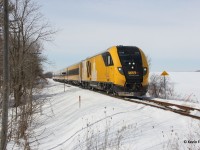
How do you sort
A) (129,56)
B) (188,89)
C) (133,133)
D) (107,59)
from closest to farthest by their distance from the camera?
1. (133,133)
2. (129,56)
3. (107,59)
4. (188,89)

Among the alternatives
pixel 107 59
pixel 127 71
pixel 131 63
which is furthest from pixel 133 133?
pixel 107 59

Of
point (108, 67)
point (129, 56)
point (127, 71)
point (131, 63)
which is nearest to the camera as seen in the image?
point (127, 71)

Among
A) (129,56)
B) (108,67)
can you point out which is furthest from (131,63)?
(108,67)

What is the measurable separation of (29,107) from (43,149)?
178 inches

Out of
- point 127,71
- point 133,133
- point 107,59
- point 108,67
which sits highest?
point 107,59

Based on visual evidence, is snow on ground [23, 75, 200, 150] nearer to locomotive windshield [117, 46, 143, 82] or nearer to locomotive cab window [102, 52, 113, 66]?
locomotive windshield [117, 46, 143, 82]

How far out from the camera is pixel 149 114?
1109 centimetres

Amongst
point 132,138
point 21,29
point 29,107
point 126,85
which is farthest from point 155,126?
point 21,29

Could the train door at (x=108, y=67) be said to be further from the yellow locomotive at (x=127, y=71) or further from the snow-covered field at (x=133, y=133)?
the snow-covered field at (x=133, y=133)

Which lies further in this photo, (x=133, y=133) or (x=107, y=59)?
(x=107, y=59)

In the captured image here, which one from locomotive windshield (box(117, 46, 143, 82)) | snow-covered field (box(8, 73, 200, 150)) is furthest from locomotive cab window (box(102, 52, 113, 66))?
snow-covered field (box(8, 73, 200, 150))

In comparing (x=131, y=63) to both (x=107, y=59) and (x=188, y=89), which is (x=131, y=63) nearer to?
(x=107, y=59)

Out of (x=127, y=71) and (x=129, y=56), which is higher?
(x=129, y=56)

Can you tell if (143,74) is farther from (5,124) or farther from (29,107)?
(5,124)
